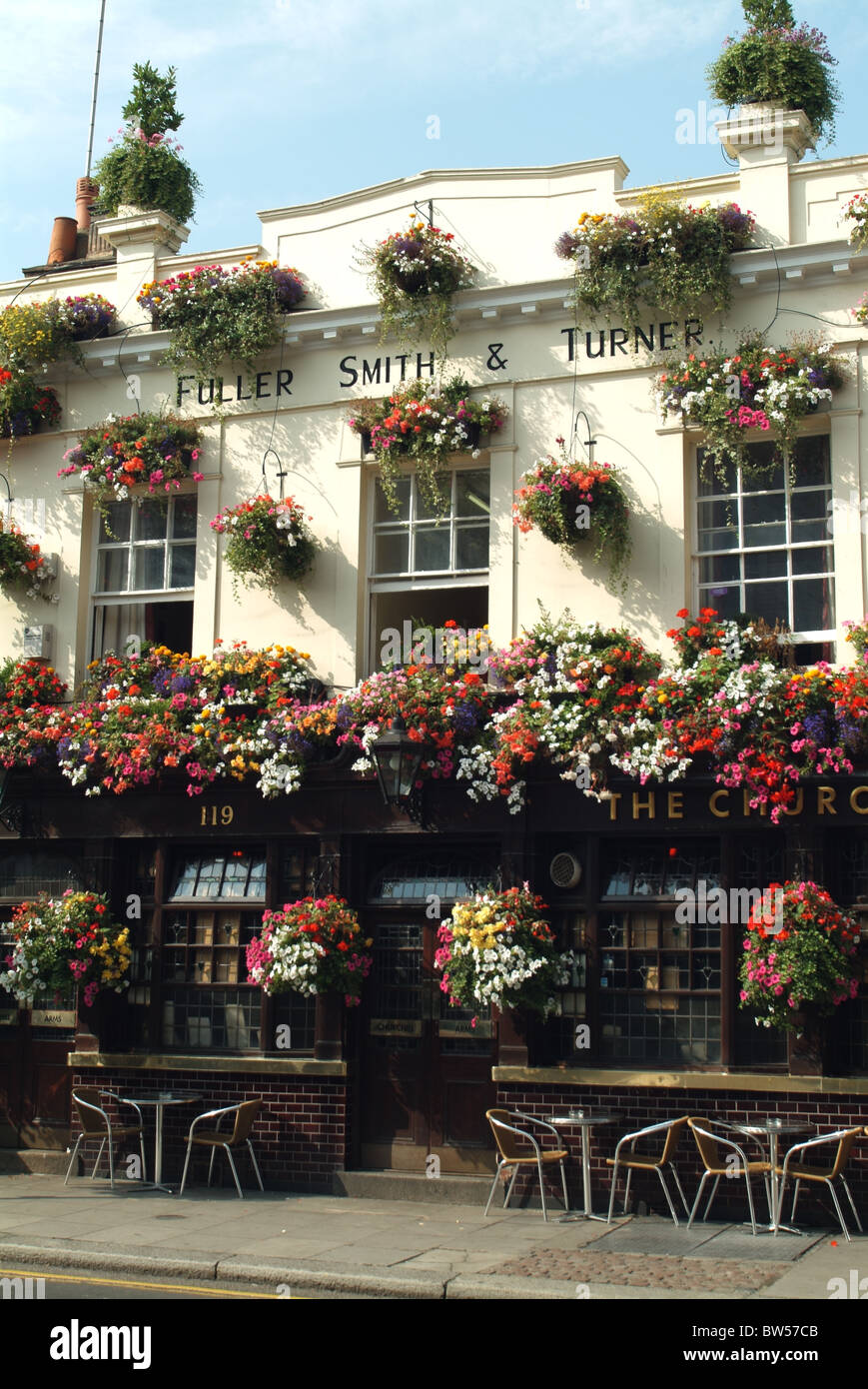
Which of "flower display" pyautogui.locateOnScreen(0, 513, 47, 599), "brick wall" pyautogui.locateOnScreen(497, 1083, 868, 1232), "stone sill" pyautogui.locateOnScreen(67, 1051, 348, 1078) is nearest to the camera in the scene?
"brick wall" pyautogui.locateOnScreen(497, 1083, 868, 1232)

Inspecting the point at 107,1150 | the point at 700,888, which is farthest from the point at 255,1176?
the point at 700,888

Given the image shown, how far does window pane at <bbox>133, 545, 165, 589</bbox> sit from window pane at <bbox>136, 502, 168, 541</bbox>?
14 cm

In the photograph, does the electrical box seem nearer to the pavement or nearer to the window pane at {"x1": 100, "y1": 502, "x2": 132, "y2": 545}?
Answer: the window pane at {"x1": 100, "y1": 502, "x2": 132, "y2": 545}

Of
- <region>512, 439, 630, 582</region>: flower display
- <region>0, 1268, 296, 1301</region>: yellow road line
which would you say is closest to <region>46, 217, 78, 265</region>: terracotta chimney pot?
<region>512, 439, 630, 582</region>: flower display

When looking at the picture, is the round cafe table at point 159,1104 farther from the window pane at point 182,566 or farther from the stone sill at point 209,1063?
the window pane at point 182,566

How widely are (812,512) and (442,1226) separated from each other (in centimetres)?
676

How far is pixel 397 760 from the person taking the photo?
1196cm

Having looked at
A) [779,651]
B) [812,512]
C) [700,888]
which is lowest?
[700,888]

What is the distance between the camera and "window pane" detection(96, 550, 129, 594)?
49.6ft

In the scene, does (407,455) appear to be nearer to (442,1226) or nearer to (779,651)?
(779,651)

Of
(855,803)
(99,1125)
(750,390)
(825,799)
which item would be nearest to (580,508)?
(750,390)

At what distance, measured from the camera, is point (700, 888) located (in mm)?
11961

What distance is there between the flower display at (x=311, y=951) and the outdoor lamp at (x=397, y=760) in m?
1.31

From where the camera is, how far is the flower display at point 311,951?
1238 centimetres
